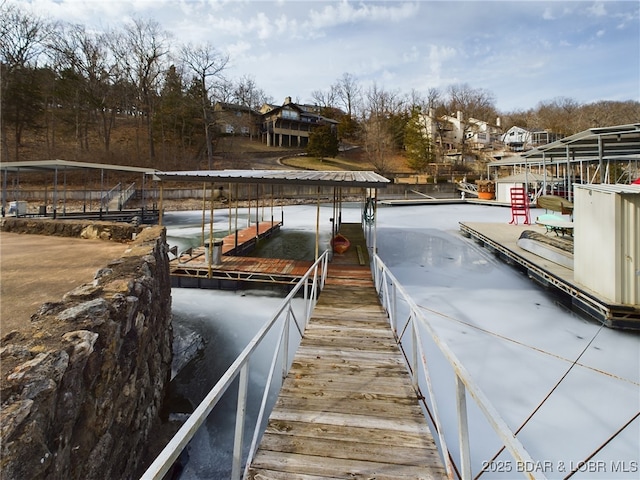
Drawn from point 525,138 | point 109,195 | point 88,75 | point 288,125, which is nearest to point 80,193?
point 109,195

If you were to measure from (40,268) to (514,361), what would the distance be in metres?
6.72

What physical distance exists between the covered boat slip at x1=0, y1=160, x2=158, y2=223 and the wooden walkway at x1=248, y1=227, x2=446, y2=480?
1337 centimetres

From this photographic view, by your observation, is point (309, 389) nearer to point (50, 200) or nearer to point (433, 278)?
point (433, 278)

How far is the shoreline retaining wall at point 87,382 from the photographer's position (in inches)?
67.7

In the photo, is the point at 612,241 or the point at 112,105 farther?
the point at 112,105

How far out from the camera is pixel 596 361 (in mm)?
4172

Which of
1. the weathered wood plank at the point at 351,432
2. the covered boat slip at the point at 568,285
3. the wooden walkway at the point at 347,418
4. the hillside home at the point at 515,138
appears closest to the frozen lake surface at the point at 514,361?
the covered boat slip at the point at 568,285

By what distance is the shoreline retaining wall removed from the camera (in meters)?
1.72

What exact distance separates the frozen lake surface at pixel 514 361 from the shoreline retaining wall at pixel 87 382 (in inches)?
30.1

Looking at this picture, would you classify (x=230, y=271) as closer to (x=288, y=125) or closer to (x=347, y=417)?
(x=347, y=417)

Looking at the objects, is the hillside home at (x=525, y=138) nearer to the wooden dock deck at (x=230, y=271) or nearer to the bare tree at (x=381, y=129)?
the bare tree at (x=381, y=129)

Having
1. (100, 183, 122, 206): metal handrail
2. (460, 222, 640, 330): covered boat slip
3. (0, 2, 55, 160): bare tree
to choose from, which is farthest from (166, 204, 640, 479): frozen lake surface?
(0, 2, 55, 160): bare tree

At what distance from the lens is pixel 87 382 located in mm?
2328

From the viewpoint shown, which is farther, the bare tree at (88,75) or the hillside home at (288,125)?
the hillside home at (288,125)
